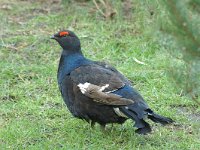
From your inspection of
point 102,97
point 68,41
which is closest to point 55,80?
point 68,41

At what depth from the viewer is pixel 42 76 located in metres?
8.30

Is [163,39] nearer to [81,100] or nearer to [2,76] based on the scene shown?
[81,100]

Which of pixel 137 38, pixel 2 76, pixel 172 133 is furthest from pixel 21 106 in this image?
pixel 137 38

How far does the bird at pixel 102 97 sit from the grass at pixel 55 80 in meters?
0.27

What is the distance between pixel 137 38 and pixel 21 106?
267 centimetres

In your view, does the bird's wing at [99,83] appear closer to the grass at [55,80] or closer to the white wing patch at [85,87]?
the white wing patch at [85,87]

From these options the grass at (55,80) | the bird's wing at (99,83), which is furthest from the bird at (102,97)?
the grass at (55,80)

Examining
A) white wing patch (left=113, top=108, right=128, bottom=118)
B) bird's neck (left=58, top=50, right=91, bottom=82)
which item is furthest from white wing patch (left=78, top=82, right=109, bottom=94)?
A: bird's neck (left=58, top=50, right=91, bottom=82)

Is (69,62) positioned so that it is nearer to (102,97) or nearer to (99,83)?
(99,83)

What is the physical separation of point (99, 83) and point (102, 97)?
19cm

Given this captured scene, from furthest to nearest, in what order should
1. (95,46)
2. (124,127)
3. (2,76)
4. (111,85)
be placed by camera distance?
(95,46) < (2,76) < (124,127) < (111,85)

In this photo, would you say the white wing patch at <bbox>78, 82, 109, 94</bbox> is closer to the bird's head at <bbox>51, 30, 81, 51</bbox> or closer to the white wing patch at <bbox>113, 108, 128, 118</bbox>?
the white wing patch at <bbox>113, 108, 128, 118</bbox>

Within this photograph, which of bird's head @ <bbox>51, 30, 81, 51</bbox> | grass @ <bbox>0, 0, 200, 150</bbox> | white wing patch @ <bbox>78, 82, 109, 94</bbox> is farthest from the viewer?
bird's head @ <bbox>51, 30, 81, 51</bbox>

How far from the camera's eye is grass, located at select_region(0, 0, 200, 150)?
6.44 meters
